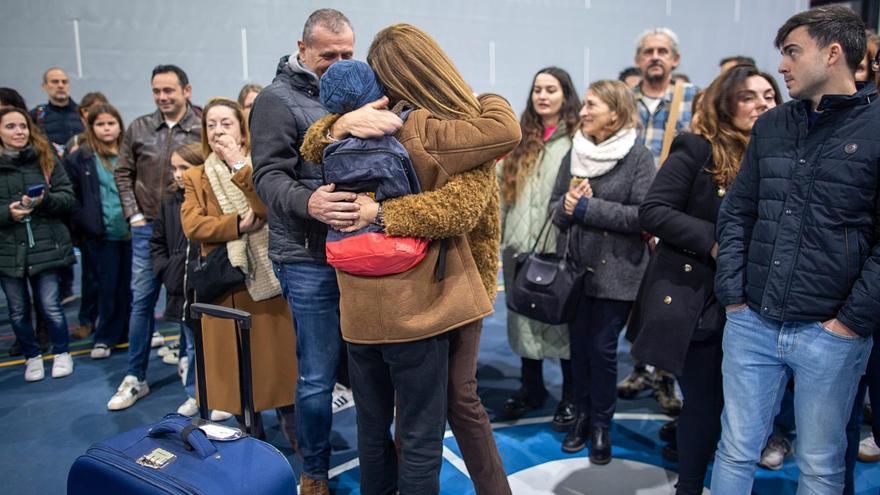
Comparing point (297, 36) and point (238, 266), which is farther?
point (297, 36)

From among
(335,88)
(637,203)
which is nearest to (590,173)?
(637,203)

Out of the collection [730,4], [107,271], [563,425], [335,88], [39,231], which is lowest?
[563,425]

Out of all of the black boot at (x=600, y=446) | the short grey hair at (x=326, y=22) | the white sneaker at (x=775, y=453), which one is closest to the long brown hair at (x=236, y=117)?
the short grey hair at (x=326, y=22)

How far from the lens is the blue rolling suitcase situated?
67.0 inches

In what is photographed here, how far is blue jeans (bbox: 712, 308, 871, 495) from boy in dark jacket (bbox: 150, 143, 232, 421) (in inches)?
94.5

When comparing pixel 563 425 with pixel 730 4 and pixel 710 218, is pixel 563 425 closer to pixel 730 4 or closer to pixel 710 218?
pixel 710 218

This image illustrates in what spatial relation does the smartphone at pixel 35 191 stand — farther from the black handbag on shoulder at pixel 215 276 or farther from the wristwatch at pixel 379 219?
the wristwatch at pixel 379 219

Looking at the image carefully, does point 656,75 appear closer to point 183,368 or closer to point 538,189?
point 538,189

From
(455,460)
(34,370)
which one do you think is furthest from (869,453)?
(34,370)

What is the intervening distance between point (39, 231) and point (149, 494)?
310cm

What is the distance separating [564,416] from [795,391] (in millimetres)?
1492

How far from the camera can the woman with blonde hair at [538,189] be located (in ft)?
10.8

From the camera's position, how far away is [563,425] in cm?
326

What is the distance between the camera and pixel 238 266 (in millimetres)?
2846
